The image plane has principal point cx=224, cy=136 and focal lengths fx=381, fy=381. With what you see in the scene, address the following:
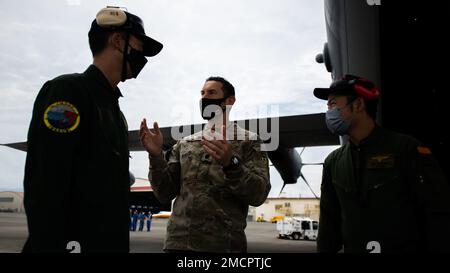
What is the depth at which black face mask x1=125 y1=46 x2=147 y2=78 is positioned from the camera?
7.06ft

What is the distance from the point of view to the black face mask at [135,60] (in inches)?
84.7

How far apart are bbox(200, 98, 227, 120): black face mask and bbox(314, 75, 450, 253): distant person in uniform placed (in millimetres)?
715

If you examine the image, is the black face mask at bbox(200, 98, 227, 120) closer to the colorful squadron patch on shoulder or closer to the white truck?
the colorful squadron patch on shoulder

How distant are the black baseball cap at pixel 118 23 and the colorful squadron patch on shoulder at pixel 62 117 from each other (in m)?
0.58

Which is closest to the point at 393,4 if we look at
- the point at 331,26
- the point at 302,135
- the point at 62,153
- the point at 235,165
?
the point at 235,165

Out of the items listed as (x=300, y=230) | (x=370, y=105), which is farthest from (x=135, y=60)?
(x=300, y=230)

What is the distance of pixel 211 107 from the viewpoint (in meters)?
2.82

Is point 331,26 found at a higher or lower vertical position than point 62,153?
higher

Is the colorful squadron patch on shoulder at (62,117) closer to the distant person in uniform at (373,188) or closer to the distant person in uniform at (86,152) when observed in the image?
the distant person in uniform at (86,152)

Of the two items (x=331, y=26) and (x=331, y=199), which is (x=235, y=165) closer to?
(x=331, y=199)

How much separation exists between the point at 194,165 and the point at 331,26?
389 cm

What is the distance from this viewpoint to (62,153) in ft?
5.24

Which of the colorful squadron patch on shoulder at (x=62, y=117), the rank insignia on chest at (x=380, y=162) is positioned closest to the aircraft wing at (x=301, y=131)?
the rank insignia on chest at (x=380, y=162)
